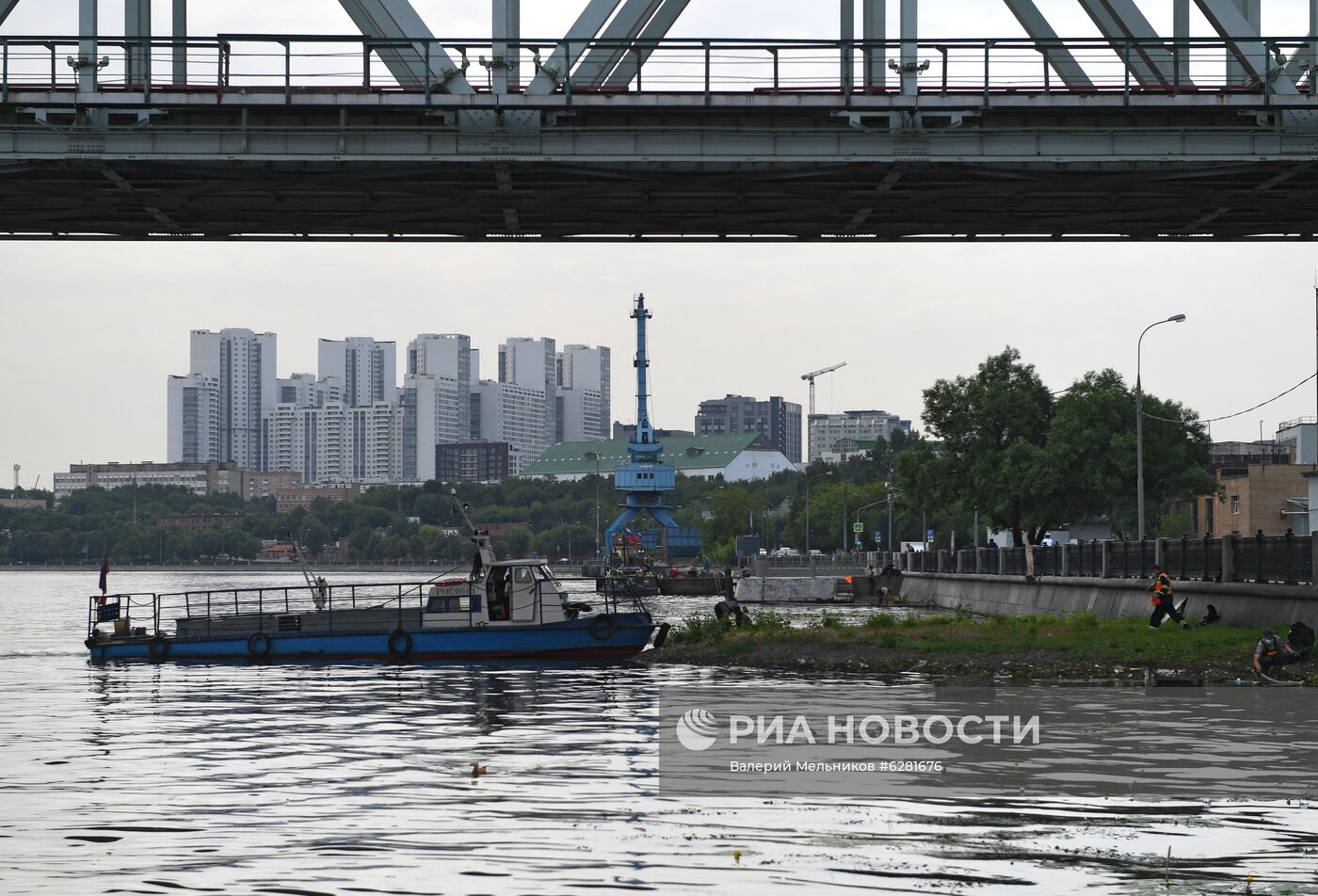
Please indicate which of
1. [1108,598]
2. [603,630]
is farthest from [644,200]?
[1108,598]

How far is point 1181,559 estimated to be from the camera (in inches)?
1689

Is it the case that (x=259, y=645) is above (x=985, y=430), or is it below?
below

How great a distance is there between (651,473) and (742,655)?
107 meters

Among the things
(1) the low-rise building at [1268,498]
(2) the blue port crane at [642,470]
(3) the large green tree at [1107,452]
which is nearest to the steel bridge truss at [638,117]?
(3) the large green tree at [1107,452]

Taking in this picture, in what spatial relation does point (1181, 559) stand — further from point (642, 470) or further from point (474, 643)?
point (642, 470)

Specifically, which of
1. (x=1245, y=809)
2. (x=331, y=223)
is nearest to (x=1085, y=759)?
(x=1245, y=809)

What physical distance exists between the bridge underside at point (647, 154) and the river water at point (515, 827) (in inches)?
464

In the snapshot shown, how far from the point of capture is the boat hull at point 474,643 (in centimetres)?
3900

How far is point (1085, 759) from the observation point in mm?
18562

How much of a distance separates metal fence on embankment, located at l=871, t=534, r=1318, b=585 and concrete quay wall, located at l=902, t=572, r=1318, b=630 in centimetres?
53

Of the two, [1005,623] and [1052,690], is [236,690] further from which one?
[1005,623]

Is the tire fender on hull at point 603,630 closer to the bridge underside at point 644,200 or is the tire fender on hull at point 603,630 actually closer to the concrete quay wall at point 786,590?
the bridge underside at point 644,200

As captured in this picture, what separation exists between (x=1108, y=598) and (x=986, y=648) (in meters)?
16.2

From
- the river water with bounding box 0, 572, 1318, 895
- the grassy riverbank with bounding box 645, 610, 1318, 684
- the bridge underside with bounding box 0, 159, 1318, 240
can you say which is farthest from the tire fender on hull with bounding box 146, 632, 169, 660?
the river water with bounding box 0, 572, 1318, 895
